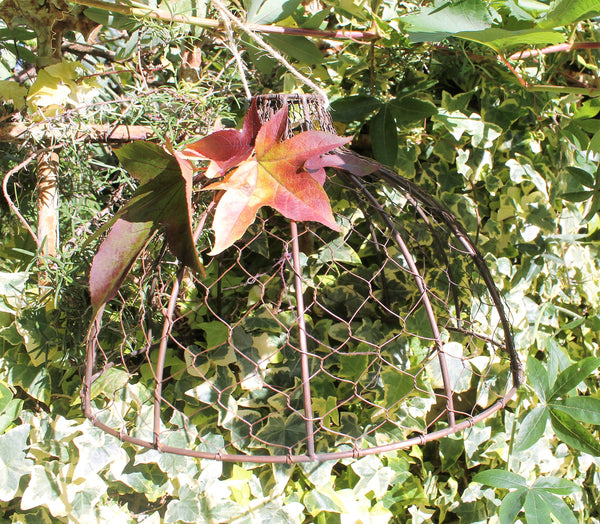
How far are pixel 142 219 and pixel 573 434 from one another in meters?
0.71

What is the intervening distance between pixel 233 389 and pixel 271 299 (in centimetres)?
16

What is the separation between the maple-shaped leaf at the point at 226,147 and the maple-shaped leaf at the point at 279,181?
0.03 feet

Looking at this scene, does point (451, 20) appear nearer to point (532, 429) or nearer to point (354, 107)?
point (354, 107)

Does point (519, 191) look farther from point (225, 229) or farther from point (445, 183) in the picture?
point (225, 229)

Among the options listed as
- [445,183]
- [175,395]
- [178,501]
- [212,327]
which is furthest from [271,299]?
[445,183]

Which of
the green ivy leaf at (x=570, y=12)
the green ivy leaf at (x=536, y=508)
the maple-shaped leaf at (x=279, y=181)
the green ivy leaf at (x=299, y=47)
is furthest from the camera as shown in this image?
the green ivy leaf at (x=299, y=47)

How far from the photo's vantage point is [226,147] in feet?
1.67

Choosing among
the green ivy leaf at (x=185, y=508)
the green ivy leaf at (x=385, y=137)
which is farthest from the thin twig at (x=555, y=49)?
the green ivy leaf at (x=185, y=508)

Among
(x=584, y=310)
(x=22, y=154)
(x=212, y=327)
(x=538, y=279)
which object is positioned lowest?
(x=584, y=310)

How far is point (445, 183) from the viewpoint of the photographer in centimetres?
100

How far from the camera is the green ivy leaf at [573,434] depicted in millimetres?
707

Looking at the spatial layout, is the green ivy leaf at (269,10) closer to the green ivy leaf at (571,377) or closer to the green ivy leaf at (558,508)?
the green ivy leaf at (571,377)

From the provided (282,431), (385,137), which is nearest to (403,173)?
(385,137)

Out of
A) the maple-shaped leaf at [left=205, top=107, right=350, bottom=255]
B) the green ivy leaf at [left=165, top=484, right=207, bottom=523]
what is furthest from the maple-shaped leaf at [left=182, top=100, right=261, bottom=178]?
the green ivy leaf at [left=165, top=484, right=207, bottom=523]
